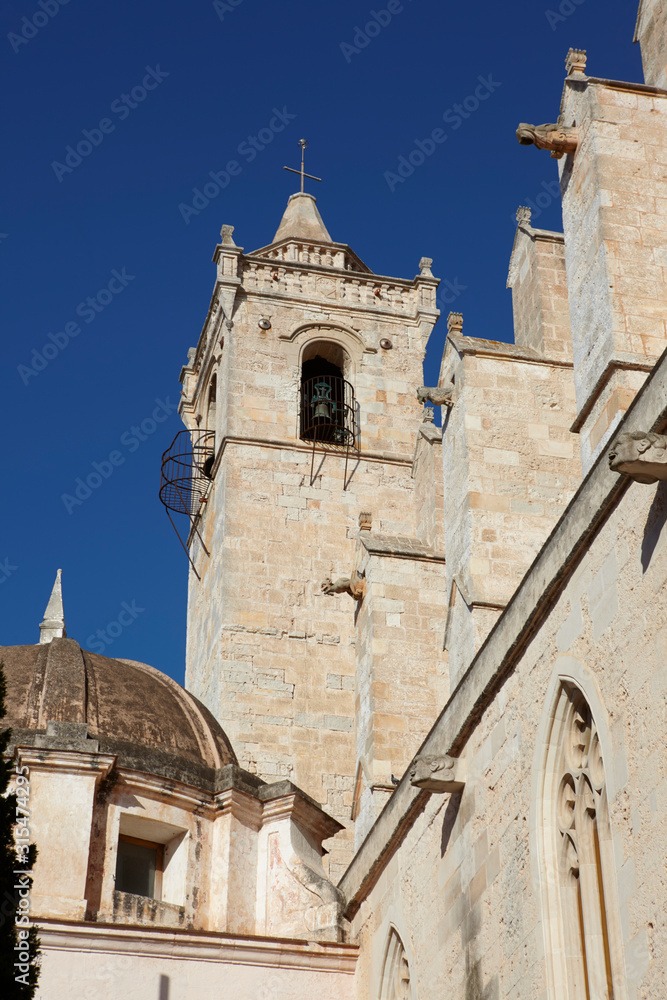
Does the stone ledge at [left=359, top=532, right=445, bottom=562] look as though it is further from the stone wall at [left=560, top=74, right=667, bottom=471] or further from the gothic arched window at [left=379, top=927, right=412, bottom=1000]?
the stone wall at [left=560, top=74, right=667, bottom=471]

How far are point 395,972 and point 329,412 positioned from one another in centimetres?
1271

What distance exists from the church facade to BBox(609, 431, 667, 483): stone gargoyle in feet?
0.05

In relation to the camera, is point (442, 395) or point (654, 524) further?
point (442, 395)

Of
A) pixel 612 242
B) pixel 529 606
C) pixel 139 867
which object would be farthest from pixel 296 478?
pixel 529 606

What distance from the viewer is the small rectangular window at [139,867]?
13.7 metres

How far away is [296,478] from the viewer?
23.5 meters

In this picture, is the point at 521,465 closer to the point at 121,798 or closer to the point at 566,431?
the point at 566,431

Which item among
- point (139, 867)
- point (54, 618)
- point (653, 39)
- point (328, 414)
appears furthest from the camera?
point (328, 414)

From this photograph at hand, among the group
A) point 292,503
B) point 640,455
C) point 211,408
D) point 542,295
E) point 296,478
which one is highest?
point 211,408

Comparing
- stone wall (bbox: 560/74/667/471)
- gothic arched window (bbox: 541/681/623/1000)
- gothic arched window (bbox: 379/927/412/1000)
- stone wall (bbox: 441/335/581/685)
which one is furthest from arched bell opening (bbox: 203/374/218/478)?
gothic arched window (bbox: 541/681/623/1000)

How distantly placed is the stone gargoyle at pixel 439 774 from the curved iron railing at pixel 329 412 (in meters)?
13.1

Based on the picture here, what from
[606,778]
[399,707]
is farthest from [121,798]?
[606,778]

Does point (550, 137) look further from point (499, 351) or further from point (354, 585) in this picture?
point (354, 585)

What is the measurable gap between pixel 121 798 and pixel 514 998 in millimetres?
5352
